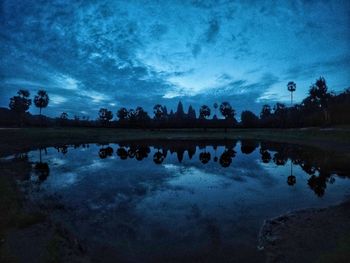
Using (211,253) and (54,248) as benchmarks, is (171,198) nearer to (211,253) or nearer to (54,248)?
(211,253)

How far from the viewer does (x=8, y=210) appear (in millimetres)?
12375

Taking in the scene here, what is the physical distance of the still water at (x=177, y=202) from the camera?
1006 cm

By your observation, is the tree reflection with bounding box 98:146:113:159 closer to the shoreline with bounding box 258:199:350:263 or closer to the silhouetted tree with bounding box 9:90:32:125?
the shoreline with bounding box 258:199:350:263

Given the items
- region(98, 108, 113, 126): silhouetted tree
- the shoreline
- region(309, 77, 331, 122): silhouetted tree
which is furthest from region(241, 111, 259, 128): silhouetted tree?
the shoreline

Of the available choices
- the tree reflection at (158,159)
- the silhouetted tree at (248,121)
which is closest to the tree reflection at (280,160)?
the tree reflection at (158,159)

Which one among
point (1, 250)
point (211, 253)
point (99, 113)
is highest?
point (99, 113)

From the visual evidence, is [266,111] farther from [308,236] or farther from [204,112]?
[308,236]

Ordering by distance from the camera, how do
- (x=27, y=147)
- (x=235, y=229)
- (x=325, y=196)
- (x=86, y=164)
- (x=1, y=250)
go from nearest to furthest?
(x=1, y=250) → (x=235, y=229) → (x=325, y=196) → (x=86, y=164) → (x=27, y=147)

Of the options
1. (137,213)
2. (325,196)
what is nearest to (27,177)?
(137,213)

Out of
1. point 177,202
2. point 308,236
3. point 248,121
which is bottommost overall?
point 177,202

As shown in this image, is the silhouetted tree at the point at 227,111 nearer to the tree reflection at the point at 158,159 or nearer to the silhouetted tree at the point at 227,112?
the silhouetted tree at the point at 227,112

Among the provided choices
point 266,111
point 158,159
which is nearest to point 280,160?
point 158,159

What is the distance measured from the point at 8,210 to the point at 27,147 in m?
43.7

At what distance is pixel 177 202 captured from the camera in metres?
16.3
